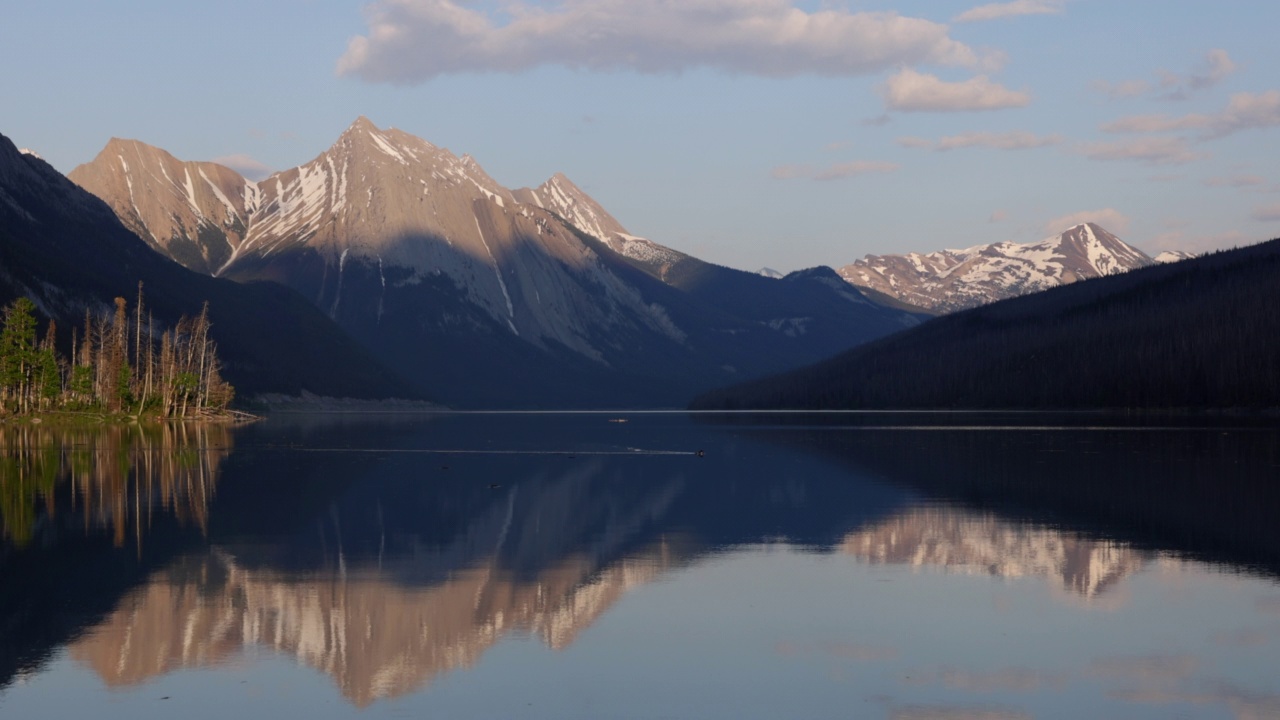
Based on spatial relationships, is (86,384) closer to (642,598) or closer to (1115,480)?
(1115,480)

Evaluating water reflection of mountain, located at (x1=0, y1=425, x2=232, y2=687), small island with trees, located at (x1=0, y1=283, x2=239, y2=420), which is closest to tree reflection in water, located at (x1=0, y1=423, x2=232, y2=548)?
water reflection of mountain, located at (x1=0, y1=425, x2=232, y2=687)

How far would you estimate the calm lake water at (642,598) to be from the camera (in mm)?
21375

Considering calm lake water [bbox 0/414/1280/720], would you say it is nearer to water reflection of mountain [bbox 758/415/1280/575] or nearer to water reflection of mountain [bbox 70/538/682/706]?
water reflection of mountain [bbox 70/538/682/706]

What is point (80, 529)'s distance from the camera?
40.4m

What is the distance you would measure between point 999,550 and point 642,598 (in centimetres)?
1197

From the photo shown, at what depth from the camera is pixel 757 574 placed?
3328 centimetres

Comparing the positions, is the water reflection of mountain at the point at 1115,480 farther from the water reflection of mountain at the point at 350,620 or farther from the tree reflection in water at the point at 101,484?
the tree reflection in water at the point at 101,484

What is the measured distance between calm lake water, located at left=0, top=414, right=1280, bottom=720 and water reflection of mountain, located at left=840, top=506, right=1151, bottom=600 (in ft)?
0.53

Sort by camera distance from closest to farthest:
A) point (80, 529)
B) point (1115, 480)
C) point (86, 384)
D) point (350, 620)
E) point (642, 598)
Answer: point (350, 620), point (642, 598), point (80, 529), point (1115, 480), point (86, 384)

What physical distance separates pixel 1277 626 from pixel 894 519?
63.3ft

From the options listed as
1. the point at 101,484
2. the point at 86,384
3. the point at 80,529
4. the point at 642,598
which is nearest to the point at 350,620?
the point at 642,598

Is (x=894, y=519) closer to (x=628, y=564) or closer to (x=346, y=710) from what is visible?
(x=628, y=564)

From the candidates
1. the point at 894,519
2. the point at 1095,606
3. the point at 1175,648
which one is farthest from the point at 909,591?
the point at 894,519

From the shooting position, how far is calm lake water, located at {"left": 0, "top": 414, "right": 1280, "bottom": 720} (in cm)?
2138
